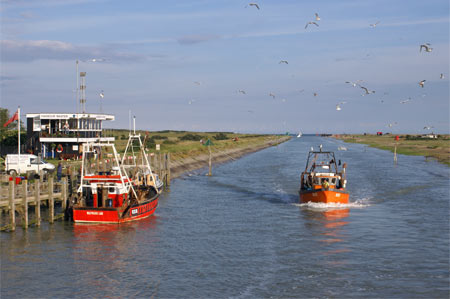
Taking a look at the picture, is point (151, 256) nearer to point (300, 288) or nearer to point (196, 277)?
point (196, 277)

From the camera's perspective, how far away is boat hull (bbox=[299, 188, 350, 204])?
4459 cm

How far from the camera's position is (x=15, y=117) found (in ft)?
175

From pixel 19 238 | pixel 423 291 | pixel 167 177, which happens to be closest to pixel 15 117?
pixel 167 177

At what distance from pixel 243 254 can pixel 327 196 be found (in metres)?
17.7

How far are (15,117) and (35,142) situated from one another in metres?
18.6

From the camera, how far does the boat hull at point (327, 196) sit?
44.6m

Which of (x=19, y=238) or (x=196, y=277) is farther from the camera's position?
(x=19, y=238)

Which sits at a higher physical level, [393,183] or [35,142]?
[35,142]

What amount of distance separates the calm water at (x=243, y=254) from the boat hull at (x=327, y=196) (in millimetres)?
779

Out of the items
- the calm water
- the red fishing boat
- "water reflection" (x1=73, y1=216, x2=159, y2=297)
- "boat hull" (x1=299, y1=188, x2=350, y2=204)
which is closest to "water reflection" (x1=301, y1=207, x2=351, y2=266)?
the calm water

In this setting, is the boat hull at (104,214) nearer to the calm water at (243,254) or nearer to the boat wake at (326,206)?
the calm water at (243,254)

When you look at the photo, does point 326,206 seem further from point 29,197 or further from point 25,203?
point 25,203

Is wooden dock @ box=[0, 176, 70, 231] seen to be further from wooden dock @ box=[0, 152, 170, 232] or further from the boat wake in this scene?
the boat wake

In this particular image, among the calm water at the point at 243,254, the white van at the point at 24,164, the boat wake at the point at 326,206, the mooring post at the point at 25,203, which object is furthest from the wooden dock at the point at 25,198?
the boat wake at the point at 326,206
